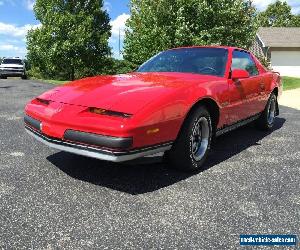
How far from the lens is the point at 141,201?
3453mm

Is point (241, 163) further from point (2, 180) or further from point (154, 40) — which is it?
point (154, 40)

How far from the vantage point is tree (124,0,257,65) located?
2059 cm

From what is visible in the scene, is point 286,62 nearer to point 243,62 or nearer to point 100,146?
point 243,62

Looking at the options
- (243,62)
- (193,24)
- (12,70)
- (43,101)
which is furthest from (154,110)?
(12,70)

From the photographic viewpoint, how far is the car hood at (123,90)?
364 centimetres

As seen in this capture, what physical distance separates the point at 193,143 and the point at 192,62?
134 centimetres

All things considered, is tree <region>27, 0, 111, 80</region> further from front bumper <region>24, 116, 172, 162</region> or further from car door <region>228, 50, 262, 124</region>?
front bumper <region>24, 116, 172, 162</region>

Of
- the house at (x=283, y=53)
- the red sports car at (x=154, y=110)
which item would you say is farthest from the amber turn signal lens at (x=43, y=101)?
the house at (x=283, y=53)

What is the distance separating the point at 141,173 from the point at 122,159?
0.79 meters

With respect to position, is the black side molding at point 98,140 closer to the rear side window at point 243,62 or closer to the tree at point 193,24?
the rear side window at point 243,62

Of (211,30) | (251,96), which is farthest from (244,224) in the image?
(211,30)

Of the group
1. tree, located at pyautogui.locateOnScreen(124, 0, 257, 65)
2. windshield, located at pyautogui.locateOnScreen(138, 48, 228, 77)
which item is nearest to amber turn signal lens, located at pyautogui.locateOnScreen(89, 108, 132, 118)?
windshield, located at pyautogui.locateOnScreen(138, 48, 228, 77)

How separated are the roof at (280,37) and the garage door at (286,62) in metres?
0.78

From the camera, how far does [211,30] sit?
20.7 m
